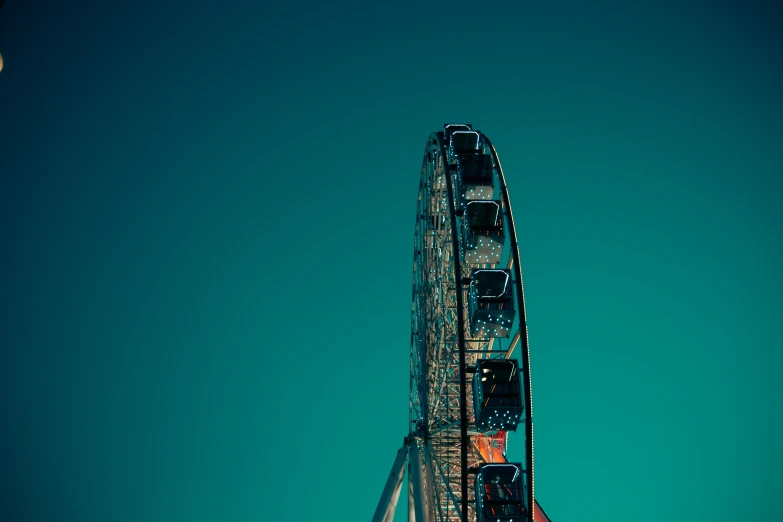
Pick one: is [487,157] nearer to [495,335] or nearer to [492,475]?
[495,335]

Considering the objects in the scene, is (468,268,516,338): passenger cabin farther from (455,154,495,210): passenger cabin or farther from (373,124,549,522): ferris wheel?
(455,154,495,210): passenger cabin

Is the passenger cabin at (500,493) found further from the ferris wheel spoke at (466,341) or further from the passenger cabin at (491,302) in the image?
the passenger cabin at (491,302)

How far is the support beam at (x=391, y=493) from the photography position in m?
21.1

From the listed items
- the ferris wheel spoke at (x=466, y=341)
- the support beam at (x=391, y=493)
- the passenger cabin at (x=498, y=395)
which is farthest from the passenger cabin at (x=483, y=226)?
the support beam at (x=391, y=493)

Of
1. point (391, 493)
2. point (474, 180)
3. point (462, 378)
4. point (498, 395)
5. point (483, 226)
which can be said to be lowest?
point (391, 493)

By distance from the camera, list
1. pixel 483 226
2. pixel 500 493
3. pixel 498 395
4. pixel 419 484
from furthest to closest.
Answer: pixel 419 484 < pixel 483 226 < pixel 498 395 < pixel 500 493

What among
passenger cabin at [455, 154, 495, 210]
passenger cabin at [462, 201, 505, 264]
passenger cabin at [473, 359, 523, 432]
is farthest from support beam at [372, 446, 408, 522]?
passenger cabin at [455, 154, 495, 210]

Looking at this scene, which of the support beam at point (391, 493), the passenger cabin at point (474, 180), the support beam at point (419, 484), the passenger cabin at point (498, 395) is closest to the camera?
the passenger cabin at point (498, 395)

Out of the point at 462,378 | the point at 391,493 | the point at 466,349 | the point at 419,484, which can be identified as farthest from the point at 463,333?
the point at 391,493

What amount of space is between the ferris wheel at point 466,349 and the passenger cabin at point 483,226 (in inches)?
1.2

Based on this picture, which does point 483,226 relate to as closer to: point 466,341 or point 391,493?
point 466,341

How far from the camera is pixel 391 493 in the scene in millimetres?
22109

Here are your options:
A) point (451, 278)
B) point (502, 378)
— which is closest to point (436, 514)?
point (502, 378)

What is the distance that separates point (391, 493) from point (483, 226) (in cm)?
1016
